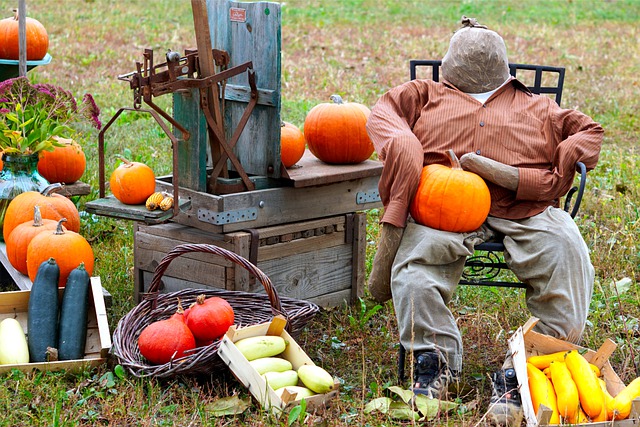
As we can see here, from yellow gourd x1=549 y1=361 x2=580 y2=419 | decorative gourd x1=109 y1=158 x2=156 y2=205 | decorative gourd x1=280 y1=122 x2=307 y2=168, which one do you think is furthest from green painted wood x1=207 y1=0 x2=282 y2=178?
yellow gourd x1=549 y1=361 x2=580 y2=419

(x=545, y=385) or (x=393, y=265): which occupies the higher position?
(x=393, y=265)

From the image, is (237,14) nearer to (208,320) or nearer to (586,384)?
(208,320)

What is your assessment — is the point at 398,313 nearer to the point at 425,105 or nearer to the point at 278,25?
the point at 425,105

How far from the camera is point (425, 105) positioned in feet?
12.3

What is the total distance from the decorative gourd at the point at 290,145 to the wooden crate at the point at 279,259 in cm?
32

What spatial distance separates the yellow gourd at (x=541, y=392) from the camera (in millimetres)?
2952

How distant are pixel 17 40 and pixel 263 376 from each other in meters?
3.41

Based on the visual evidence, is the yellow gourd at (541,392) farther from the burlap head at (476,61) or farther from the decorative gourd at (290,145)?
the decorative gourd at (290,145)

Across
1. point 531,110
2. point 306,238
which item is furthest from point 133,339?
point 531,110

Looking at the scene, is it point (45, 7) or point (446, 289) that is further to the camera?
Answer: point (45, 7)

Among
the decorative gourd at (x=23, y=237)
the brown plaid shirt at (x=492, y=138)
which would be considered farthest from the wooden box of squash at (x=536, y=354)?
the decorative gourd at (x=23, y=237)

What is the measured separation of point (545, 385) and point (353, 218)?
1535mm

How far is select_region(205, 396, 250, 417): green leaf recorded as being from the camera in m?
3.10

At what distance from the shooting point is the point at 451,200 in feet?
11.0
